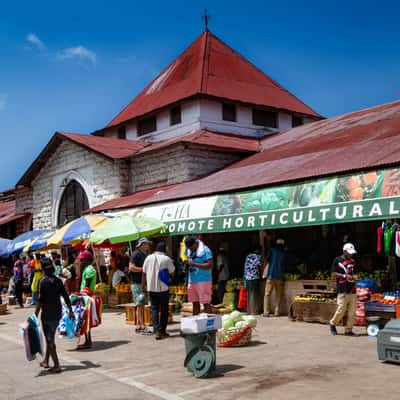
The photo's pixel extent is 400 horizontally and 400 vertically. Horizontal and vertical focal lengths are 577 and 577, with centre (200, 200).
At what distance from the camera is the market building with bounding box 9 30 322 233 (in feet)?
68.3

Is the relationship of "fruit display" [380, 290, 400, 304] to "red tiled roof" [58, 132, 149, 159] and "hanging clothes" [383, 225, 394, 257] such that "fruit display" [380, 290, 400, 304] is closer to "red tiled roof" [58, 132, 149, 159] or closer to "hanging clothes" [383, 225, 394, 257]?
"hanging clothes" [383, 225, 394, 257]

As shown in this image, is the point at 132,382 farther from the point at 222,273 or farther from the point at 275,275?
the point at 222,273

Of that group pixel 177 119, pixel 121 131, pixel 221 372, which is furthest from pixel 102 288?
pixel 121 131

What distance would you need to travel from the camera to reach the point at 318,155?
1512 cm

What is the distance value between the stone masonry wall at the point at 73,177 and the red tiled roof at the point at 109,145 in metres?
0.39

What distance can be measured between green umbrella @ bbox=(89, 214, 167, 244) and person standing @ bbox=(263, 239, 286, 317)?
3324 mm

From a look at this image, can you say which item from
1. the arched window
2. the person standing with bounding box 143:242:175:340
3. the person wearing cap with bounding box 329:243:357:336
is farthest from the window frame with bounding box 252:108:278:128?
the person wearing cap with bounding box 329:243:357:336

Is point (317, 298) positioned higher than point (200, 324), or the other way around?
point (317, 298)

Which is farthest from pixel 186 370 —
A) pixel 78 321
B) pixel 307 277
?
pixel 307 277

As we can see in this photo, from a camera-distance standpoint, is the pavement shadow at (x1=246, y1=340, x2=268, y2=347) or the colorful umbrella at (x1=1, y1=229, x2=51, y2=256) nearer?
the pavement shadow at (x1=246, y1=340, x2=268, y2=347)

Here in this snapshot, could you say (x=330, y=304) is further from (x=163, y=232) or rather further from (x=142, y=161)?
(x=142, y=161)

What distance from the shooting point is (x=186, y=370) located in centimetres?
772

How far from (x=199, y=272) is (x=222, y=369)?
3513 mm

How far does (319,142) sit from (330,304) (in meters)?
7.15
